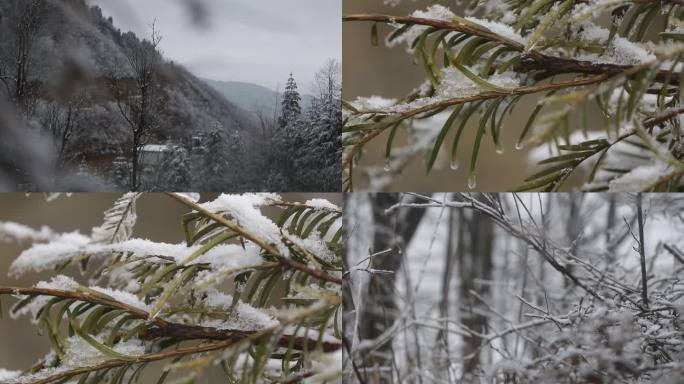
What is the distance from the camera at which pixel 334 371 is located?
2.99ft

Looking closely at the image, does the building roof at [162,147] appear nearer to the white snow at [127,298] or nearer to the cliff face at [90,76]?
the cliff face at [90,76]

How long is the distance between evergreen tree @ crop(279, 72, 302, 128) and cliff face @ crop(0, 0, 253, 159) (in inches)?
3.7

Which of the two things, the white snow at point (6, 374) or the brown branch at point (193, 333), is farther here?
the white snow at point (6, 374)

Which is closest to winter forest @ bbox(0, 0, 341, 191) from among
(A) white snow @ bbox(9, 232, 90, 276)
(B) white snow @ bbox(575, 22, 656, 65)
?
(A) white snow @ bbox(9, 232, 90, 276)

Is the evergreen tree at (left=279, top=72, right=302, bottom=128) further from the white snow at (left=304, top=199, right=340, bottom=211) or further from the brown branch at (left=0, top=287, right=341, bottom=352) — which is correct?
the brown branch at (left=0, top=287, right=341, bottom=352)

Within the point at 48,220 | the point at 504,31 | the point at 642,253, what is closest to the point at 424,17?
the point at 504,31

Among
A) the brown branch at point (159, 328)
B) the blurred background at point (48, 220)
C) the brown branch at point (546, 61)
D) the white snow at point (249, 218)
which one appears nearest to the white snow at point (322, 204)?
the blurred background at point (48, 220)

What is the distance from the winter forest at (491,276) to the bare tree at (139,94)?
0.40m

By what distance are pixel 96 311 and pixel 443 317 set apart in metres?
0.54

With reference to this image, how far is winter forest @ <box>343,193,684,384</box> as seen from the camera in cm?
103

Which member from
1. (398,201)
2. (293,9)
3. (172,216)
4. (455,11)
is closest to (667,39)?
(455,11)

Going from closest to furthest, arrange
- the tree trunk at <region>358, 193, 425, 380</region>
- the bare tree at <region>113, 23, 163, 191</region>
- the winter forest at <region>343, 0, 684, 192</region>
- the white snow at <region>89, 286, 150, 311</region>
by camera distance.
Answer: the winter forest at <region>343, 0, 684, 192</region>
the white snow at <region>89, 286, 150, 311</region>
the tree trunk at <region>358, 193, 425, 380</region>
the bare tree at <region>113, 23, 163, 191</region>

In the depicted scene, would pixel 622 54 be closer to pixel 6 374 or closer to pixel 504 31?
pixel 504 31

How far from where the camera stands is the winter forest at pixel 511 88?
873mm
